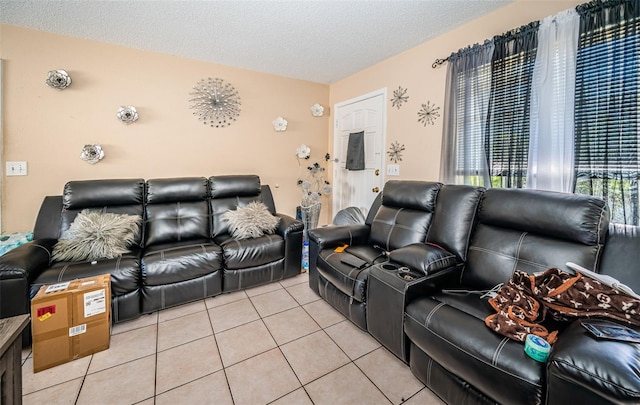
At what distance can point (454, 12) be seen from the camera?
87.4 inches

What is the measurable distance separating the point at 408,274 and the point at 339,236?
2.90 ft

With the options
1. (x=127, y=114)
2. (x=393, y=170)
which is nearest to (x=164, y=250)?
(x=127, y=114)

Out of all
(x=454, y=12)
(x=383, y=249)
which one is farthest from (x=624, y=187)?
(x=454, y=12)

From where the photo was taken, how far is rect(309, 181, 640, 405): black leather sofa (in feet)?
3.00

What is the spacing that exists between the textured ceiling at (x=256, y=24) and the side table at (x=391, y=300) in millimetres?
2074

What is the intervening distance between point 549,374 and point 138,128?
3.81 meters

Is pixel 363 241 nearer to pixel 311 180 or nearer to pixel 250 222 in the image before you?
pixel 250 222

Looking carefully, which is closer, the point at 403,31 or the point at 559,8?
the point at 559,8

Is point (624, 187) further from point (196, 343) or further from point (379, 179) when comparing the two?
point (196, 343)

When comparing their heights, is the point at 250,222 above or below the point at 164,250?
above

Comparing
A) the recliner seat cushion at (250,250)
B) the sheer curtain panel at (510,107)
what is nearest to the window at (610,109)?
the sheer curtain panel at (510,107)

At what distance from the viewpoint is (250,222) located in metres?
2.68

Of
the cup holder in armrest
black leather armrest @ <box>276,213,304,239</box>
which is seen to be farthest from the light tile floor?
black leather armrest @ <box>276,213,304,239</box>

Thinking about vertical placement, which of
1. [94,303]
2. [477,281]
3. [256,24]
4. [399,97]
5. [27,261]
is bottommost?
Result: [94,303]
